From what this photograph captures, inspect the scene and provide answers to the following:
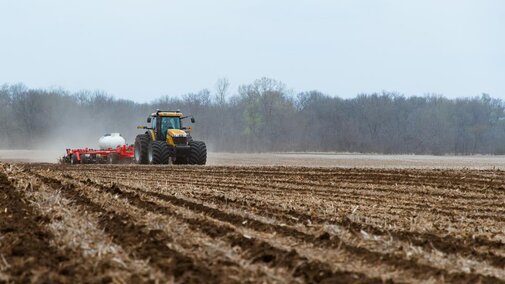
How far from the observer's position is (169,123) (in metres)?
31.7

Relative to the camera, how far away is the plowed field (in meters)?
6.19

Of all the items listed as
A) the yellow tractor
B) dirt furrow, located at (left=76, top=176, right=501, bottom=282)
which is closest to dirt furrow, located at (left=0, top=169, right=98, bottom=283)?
dirt furrow, located at (left=76, top=176, right=501, bottom=282)

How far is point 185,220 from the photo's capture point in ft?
30.8

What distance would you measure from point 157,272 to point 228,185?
12.2 meters

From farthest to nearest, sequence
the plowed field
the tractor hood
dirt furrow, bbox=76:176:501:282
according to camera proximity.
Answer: the tractor hood, dirt furrow, bbox=76:176:501:282, the plowed field

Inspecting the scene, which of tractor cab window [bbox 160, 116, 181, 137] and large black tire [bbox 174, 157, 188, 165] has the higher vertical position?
tractor cab window [bbox 160, 116, 181, 137]

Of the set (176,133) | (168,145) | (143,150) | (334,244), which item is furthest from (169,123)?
(334,244)

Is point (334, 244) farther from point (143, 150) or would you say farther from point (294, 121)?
point (294, 121)

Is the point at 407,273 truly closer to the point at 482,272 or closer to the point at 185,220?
the point at 482,272

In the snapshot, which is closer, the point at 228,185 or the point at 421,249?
the point at 421,249

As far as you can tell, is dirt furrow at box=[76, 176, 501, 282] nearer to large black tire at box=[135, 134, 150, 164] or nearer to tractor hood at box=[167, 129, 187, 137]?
tractor hood at box=[167, 129, 187, 137]

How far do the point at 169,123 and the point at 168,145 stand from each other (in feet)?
4.16

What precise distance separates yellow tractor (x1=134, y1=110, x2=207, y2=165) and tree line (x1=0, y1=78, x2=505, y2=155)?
192 ft

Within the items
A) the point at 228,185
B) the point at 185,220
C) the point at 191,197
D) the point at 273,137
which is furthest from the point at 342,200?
the point at 273,137
